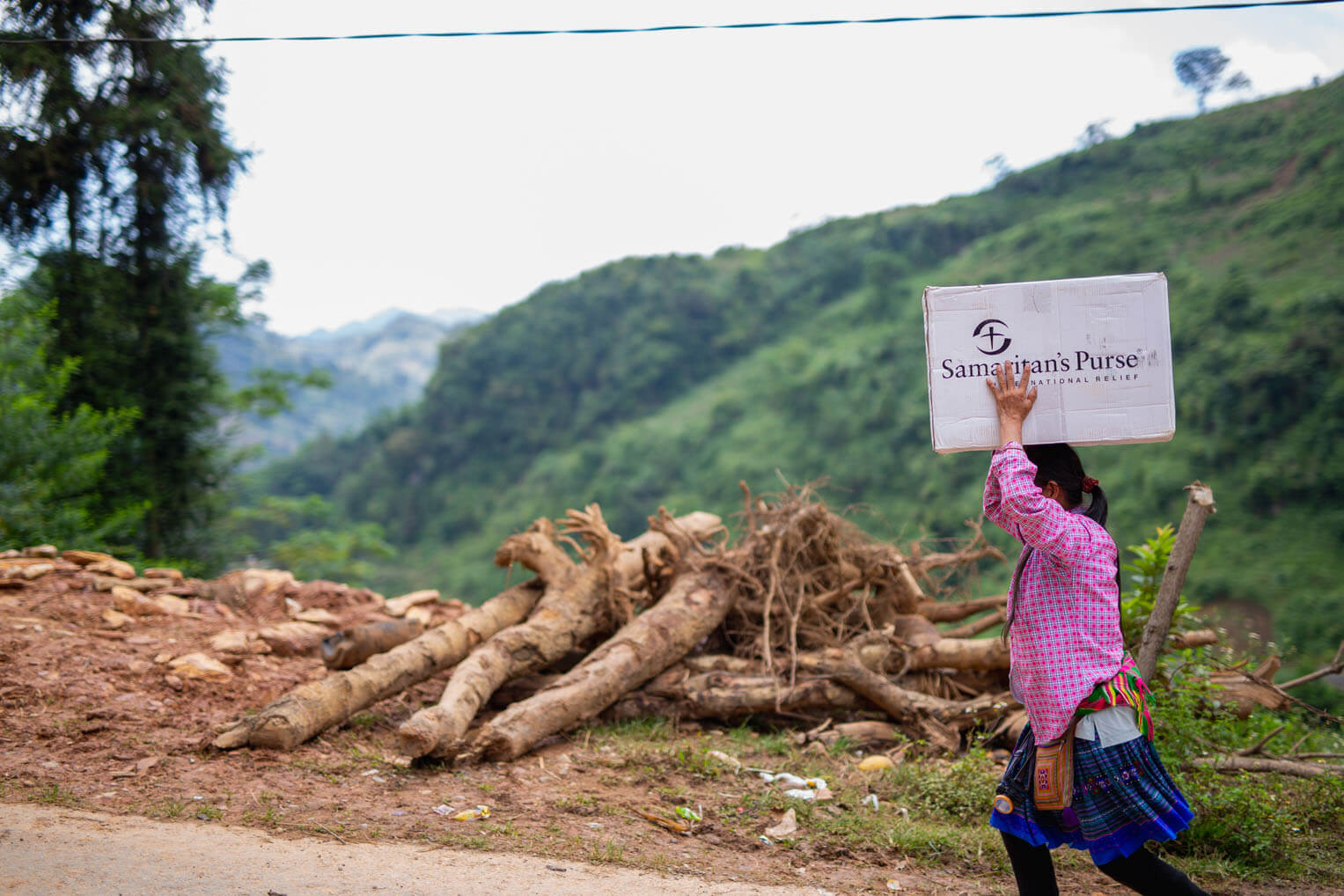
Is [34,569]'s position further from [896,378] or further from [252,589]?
[896,378]

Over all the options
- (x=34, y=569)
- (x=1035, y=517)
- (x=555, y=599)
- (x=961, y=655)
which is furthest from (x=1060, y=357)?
(x=34, y=569)

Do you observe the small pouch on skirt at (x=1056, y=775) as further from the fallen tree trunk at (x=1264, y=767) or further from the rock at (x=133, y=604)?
the rock at (x=133, y=604)

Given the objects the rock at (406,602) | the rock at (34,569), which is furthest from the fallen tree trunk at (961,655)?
the rock at (34,569)

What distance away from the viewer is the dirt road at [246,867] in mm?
2734

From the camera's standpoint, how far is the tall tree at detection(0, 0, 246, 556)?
35.0ft

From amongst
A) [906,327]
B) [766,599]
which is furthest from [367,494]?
[766,599]

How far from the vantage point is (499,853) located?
3.16 metres

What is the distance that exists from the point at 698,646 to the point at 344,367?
75945 millimetres

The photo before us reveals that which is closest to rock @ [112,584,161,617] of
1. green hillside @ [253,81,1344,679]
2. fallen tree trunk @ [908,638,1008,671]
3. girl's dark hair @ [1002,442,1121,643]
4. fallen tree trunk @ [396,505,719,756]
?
fallen tree trunk @ [396,505,719,756]

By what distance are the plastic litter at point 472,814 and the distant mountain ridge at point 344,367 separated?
4630 centimetres

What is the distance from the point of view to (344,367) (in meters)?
75.7

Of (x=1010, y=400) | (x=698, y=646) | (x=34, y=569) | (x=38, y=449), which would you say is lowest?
(x=698, y=646)

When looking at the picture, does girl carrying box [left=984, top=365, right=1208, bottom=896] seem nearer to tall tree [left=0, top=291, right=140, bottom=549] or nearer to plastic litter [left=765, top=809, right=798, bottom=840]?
plastic litter [left=765, top=809, right=798, bottom=840]

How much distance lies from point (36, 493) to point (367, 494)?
37845mm
